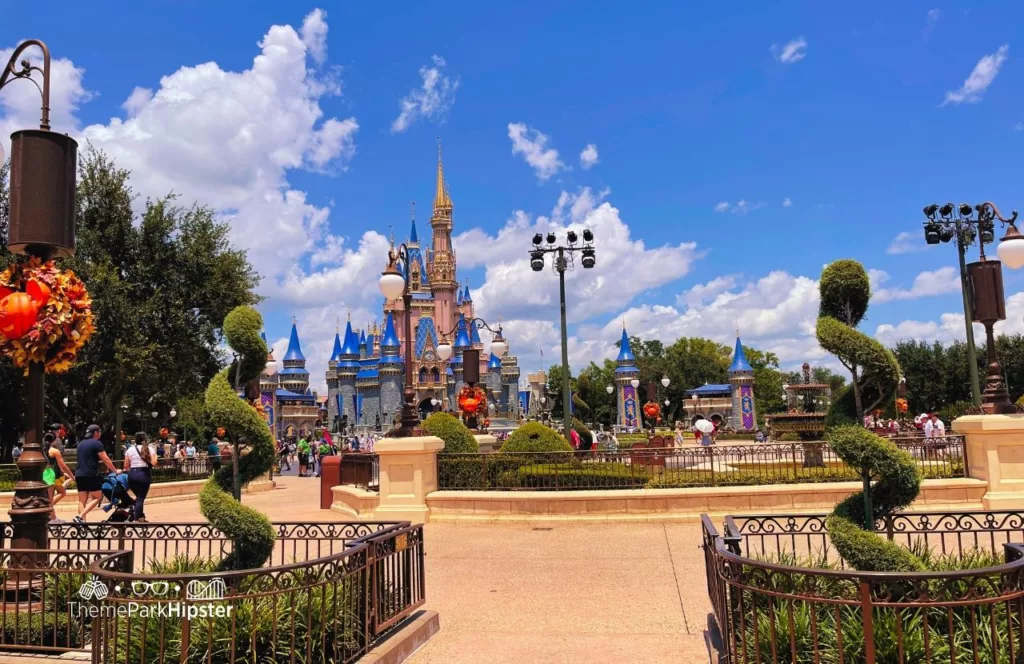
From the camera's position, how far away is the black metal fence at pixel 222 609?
4.38 m

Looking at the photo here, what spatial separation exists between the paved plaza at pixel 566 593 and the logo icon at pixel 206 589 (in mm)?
1729

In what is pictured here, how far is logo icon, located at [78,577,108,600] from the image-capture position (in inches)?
181

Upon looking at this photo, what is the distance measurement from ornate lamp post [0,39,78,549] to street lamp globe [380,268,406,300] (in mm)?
5945

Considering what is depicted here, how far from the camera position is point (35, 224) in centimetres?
620

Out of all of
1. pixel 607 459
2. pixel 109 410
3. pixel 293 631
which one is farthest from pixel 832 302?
pixel 109 410

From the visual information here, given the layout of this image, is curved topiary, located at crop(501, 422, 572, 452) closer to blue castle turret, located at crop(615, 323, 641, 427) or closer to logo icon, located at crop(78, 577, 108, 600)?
logo icon, located at crop(78, 577, 108, 600)

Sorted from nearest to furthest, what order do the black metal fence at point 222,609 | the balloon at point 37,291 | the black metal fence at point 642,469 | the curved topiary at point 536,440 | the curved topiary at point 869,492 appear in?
the black metal fence at point 222,609 < the curved topiary at point 869,492 < the balloon at point 37,291 < the black metal fence at point 642,469 < the curved topiary at point 536,440

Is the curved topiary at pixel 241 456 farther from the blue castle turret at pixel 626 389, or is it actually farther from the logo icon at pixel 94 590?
the blue castle turret at pixel 626 389

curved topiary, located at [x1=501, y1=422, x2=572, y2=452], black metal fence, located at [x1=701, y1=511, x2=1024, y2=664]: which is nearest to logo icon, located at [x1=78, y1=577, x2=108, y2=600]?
black metal fence, located at [x1=701, y1=511, x2=1024, y2=664]

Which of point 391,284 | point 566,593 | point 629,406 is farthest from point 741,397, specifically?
point 566,593

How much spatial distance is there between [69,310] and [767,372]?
9569cm

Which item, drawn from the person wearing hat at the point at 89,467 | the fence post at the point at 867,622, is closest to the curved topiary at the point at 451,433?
the person wearing hat at the point at 89,467

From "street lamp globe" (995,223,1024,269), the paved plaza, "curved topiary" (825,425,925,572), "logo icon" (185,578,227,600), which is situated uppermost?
"street lamp globe" (995,223,1024,269)

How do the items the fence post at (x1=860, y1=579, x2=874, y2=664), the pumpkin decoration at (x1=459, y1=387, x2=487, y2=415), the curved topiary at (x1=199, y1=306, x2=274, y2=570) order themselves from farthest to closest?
the pumpkin decoration at (x1=459, y1=387, x2=487, y2=415) → the curved topiary at (x1=199, y1=306, x2=274, y2=570) → the fence post at (x1=860, y1=579, x2=874, y2=664)
